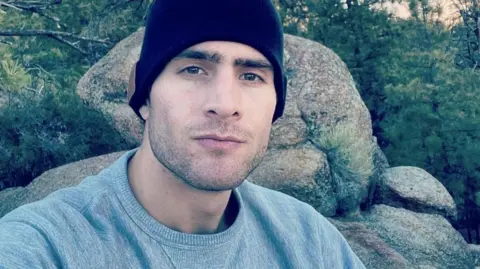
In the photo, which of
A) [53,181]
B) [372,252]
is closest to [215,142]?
[372,252]

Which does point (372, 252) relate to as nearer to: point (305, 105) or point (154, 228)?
point (305, 105)

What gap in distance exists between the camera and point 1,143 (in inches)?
375

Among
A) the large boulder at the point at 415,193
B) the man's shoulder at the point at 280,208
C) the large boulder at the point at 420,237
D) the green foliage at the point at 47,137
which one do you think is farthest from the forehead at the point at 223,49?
the large boulder at the point at 415,193

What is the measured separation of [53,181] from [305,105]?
407 centimetres

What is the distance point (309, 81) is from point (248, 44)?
8.24m

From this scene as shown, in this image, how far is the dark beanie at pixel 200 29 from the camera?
1.86 m

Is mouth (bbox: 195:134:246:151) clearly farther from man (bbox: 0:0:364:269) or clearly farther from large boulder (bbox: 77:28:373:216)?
large boulder (bbox: 77:28:373:216)

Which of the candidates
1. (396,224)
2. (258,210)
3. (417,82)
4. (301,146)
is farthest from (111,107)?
(258,210)

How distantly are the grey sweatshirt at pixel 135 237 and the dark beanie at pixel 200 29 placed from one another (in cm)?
32

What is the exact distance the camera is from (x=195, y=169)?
1.83 m

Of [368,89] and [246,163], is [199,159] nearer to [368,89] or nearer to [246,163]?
[246,163]

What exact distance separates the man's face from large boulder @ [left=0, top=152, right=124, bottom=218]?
5.75m

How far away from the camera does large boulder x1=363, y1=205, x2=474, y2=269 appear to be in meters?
8.38

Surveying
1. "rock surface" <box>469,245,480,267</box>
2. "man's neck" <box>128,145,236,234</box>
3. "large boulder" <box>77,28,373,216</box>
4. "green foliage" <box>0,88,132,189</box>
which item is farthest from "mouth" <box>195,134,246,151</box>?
"rock surface" <box>469,245,480,267</box>
